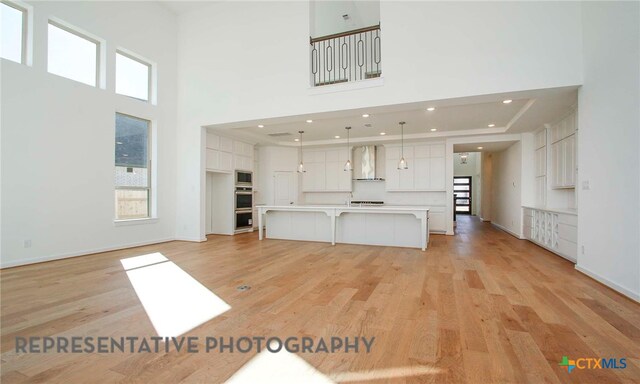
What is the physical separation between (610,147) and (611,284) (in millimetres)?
1570

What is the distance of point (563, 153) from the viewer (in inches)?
210

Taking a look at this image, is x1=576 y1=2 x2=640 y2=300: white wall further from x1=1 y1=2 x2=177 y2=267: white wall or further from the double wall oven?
x1=1 y1=2 x2=177 y2=267: white wall

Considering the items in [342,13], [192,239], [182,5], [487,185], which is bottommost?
[192,239]

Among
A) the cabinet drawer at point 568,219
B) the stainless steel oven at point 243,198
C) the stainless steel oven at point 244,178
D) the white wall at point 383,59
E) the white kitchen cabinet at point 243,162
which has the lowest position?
the cabinet drawer at point 568,219

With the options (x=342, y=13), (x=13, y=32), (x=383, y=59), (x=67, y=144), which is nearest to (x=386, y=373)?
(x=383, y=59)

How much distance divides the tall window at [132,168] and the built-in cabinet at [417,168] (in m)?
6.25

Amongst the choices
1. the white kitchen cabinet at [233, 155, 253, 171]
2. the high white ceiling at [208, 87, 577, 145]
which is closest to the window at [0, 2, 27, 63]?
the high white ceiling at [208, 87, 577, 145]

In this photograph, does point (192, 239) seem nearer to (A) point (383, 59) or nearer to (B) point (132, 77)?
(B) point (132, 77)

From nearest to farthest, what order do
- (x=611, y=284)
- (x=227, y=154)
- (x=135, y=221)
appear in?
1. (x=611, y=284)
2. (x=135, y=221)
3. (x=227, y=154)

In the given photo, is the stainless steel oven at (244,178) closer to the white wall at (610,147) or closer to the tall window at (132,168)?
the tall window at (132,168)

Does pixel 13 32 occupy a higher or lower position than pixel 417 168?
higher

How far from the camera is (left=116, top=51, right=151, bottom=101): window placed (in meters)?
5.62

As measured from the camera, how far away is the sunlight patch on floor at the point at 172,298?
7.66ft

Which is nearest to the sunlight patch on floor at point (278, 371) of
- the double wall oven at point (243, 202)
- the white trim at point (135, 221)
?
the white trim at point (135, 221)
